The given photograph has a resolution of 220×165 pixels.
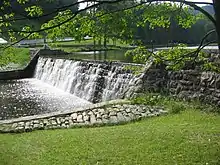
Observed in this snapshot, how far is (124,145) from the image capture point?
673 cm

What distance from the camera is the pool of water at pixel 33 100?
14.4 m

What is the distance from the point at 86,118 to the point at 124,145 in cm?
332

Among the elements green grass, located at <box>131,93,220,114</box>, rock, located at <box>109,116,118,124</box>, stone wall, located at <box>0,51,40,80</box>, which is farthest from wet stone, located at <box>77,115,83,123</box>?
stone wall, located at <box>0,51,40,80</box>

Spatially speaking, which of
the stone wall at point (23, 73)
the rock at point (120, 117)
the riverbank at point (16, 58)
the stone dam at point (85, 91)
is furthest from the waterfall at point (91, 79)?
the rock at point (120, 117)

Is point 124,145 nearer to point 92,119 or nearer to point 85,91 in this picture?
point 92,119

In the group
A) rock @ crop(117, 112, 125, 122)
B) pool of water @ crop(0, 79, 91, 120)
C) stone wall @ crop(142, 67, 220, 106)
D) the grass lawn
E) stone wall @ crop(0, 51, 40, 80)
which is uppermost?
stone wall @ crop(142, 67, 220, 106)

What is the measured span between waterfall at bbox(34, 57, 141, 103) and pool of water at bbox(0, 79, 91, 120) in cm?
54

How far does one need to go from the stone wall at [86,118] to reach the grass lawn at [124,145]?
80cm

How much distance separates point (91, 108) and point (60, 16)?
5.80 meters

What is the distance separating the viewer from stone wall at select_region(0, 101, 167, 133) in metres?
9.38

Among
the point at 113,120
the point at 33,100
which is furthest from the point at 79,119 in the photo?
the point at 33,100

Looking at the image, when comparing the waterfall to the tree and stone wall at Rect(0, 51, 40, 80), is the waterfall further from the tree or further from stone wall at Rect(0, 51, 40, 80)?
the tree

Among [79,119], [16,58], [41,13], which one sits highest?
[41,13]

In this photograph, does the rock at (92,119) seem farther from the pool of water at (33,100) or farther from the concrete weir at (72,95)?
the pool of water at (33,100)
